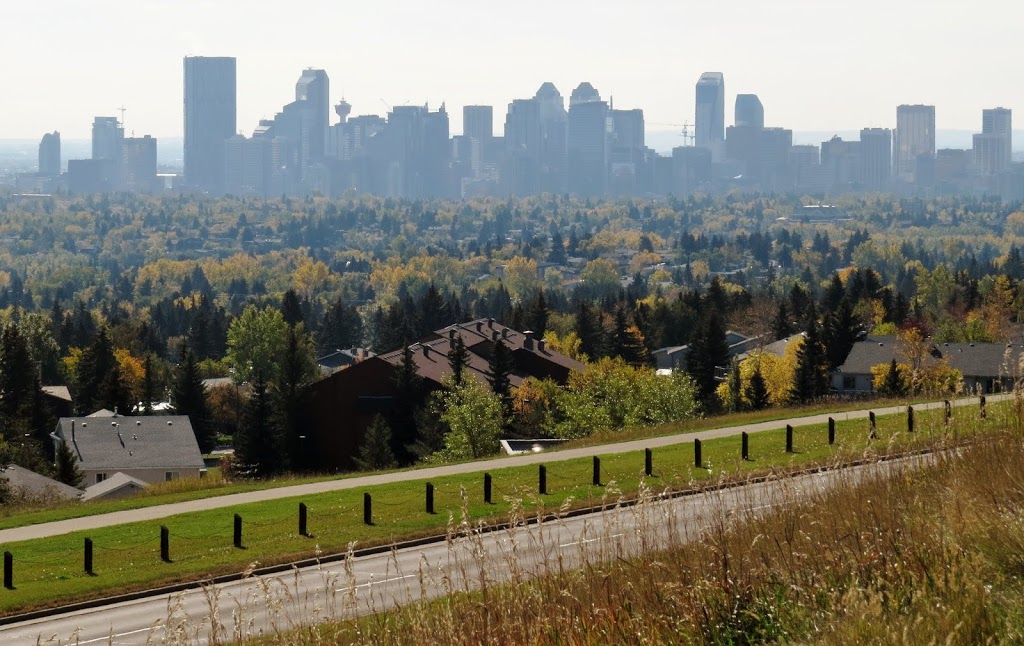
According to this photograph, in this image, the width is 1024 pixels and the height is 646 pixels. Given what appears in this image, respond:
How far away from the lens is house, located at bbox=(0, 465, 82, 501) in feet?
124

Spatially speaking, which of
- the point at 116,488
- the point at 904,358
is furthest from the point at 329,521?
the point at 904,358

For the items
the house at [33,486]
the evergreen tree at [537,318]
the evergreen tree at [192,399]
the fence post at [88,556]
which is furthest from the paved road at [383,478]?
the evergreen tree at [537,318]

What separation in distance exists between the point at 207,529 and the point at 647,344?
250ft

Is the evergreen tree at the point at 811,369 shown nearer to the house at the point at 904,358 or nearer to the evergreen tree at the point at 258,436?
the house at the point at 904,358

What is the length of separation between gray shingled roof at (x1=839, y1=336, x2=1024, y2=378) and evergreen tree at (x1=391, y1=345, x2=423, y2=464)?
69.7ft

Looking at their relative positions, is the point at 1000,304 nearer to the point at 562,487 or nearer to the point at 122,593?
the point at 562,487

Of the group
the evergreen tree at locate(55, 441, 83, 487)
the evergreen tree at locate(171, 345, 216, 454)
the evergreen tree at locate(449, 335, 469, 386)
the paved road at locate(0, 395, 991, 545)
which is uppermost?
the paved road at locate(0, 395, 991, 545)

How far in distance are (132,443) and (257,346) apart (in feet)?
127

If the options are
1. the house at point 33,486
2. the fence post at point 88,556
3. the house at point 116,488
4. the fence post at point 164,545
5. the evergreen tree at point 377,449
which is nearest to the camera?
the fence post at point 88,556

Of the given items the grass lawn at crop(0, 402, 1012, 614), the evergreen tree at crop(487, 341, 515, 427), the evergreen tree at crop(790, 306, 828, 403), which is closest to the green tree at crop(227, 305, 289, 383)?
the evergreen tree at crop(487, 341, 515, 427)

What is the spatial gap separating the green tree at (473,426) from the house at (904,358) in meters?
22.0

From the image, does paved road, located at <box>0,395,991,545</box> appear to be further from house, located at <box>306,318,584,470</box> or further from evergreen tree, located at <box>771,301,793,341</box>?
evergreen tree, located at <box>771,301,793,341</box>

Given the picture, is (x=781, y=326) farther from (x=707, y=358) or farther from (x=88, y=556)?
(x=88, y=556)

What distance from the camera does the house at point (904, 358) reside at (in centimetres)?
6506
